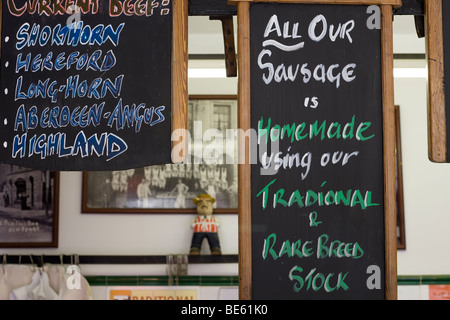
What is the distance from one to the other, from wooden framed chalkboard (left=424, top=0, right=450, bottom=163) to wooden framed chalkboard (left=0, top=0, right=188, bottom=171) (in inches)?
40.0

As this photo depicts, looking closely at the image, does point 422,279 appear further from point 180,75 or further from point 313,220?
point 180,75

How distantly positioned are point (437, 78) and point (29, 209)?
343cm

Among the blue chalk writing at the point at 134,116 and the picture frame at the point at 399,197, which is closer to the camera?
the blue chalk writing at the point at 134,116

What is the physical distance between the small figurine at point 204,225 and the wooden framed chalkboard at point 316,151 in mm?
2217

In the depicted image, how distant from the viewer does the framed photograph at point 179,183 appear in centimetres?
459

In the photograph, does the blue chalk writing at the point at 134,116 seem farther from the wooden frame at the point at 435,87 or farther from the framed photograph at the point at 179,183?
the framed photograph at the point at 179,183

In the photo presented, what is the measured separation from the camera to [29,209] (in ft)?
15.0

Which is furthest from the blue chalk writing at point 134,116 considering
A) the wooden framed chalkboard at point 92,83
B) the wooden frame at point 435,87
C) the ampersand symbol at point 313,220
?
the wooden frame at point 435,87

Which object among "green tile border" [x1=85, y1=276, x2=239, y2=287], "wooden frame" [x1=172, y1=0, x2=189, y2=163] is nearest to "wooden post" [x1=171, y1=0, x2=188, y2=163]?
"wooden frame" [x1=172, y1=0, x2=189, y2=163]

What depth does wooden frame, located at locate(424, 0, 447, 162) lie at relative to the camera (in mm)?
2279

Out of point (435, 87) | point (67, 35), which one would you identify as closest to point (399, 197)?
point (435, 87)
